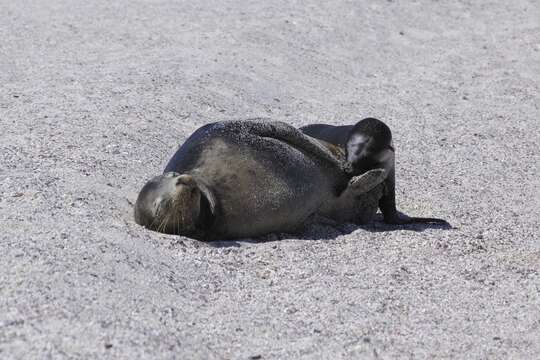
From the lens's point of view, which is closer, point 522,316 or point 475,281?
point 522,316

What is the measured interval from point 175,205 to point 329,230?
1144mm

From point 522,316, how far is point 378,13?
8101 millimetres

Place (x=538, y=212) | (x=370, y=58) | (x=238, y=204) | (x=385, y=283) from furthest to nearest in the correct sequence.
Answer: (x=370, y=58) < (x=538, y=212) < (x=238, y=204) < (x=385, y=283)

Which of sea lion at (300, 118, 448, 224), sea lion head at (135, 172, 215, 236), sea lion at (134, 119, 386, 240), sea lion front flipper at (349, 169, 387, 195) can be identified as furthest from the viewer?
sea lion at (300, 118, 448, 224)

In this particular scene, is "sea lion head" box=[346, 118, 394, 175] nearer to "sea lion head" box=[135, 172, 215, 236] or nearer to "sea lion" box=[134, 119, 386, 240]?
"sea lion" box=[134, 119, 386, 240]

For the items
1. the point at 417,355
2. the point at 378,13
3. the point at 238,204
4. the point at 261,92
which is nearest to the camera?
the point at 417,355

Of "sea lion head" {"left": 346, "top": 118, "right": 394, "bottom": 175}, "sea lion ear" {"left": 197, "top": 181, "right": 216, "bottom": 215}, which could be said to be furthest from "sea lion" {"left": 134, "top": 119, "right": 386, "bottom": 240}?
"sea lion head" {"left": 346, "top": 118, "right": 394, "bottom": 175}

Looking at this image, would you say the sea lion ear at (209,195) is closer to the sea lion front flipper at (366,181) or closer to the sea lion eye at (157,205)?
the sea lion eye at (157,205)

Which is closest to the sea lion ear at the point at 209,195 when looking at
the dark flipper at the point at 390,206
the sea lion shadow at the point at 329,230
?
the sea lion shadow at the point at 329,230

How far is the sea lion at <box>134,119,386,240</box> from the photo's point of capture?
492cm

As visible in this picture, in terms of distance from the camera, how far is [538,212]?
6.32 metres

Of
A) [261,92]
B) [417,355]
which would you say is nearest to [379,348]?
[417,355]

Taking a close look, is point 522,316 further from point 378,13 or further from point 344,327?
point 378,13

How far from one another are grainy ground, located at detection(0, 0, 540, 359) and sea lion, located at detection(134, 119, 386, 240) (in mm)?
150
